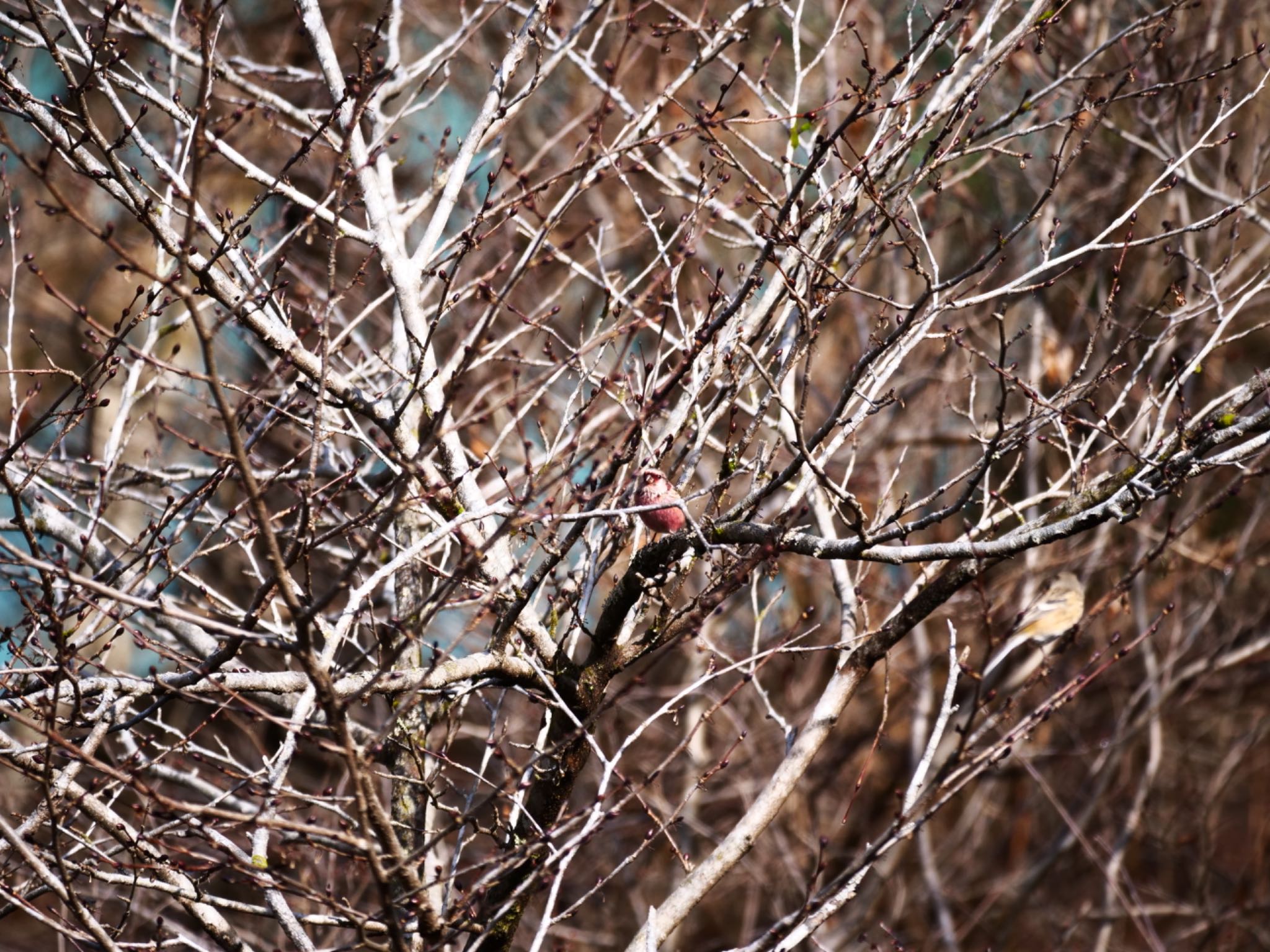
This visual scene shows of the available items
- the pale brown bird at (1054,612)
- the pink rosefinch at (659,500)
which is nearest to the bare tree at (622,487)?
the pink rosefinch at (659,500)

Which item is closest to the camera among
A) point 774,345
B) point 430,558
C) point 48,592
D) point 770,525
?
point 48,592

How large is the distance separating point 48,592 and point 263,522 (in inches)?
32.9

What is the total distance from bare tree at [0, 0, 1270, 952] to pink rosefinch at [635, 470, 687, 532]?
23 millimetres

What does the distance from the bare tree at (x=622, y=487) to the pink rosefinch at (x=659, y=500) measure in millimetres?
23

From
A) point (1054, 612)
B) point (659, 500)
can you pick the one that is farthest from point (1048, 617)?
point (659, 500)

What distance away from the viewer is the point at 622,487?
2.86m

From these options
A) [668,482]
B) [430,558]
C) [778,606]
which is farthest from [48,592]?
[778,606]

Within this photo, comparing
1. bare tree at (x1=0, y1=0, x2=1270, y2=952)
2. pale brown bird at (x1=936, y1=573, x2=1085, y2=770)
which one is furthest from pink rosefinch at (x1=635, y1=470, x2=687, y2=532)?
pale brown bird at (x1=936, y1=573, x2=1085, y2=770)

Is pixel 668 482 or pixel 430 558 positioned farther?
pixel 430 558

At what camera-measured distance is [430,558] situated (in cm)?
478

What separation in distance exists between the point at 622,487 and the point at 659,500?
192 millimetres

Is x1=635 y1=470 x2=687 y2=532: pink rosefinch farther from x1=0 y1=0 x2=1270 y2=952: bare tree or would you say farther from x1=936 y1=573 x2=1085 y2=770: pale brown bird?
x1=936 y1=573 x2=1085 y2=770: pale brown bird

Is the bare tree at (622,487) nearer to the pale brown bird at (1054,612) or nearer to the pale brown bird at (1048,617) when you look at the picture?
the pale brown bird at (1048,617)

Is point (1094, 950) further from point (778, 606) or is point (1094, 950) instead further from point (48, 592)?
point (48, 592)
